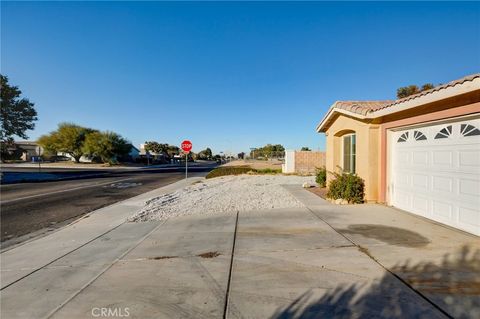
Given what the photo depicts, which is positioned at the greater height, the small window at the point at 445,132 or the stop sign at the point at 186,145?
the stop sign at the point at 186,145

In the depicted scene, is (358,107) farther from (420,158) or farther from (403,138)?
(420,158)

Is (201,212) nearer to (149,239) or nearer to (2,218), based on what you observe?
(149,239)

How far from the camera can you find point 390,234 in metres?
5.73

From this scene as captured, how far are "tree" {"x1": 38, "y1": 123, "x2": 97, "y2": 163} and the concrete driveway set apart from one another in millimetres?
55726

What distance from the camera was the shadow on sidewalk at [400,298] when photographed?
116 inches

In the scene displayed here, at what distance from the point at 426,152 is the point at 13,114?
3665 centimetres

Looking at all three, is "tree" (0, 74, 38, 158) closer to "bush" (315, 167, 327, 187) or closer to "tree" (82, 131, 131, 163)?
"tree" (82, 131, 131, 163)

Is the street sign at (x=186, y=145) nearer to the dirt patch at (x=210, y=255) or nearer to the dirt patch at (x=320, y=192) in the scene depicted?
the dirt patch at (x=320, y=192)

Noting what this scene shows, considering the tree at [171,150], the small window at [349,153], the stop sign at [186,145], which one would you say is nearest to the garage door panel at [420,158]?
the small window at [349,153]

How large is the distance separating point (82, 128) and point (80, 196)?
51.3 meters

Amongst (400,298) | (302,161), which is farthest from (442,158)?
(302,161)

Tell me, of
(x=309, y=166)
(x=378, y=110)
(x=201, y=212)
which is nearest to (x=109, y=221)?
(x=201, y=212)

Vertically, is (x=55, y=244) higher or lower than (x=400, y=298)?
lower

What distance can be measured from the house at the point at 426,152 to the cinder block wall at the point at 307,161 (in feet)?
49.3
